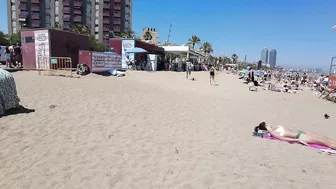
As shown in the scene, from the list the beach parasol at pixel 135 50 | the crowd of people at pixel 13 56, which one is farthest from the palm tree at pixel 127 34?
the crowd of people at pixel 13 56

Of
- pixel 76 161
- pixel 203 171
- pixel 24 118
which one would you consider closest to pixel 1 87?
pixel 24 118

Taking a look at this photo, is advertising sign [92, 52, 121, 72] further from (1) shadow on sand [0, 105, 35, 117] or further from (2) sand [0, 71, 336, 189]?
(1) shadow on sand [0, 105, 35, 117]

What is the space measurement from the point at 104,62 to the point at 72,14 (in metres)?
66.6

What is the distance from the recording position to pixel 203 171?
139 inches

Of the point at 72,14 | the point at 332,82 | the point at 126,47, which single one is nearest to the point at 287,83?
the point at 332,82

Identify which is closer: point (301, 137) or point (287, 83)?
point (301, 137)

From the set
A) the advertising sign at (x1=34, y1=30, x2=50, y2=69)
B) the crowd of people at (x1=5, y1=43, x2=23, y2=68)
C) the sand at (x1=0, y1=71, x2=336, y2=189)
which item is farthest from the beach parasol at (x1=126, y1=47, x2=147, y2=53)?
the sand at (x1=0, y1=71, x2=336, y2=189)

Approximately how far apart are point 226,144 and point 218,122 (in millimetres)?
1836

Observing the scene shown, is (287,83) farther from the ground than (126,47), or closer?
closer

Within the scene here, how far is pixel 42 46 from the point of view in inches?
625

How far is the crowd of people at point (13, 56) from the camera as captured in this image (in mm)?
16969

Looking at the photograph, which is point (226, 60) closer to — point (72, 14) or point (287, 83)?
point (72, 14)

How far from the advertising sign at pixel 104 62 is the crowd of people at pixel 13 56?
6681 mm

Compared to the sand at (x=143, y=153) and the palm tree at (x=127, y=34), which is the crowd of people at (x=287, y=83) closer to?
the sand at (x=143, y=153)
